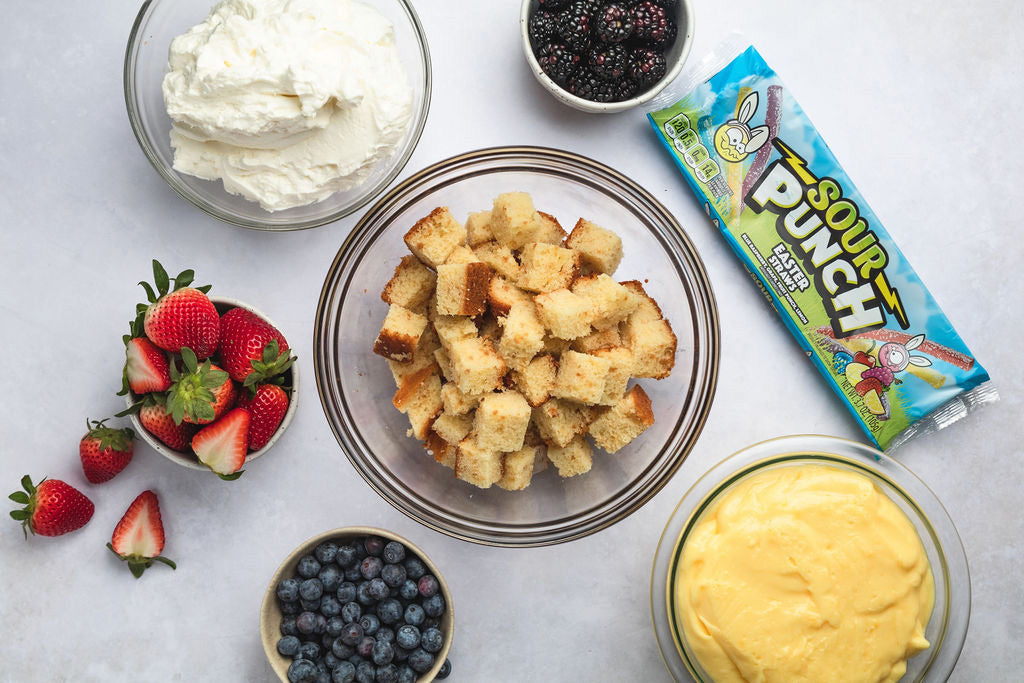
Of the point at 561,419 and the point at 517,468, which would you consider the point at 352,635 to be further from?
the point at 561,419

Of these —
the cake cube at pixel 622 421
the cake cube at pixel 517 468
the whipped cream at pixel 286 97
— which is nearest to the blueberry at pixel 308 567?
the cake cube at pixel 517 468

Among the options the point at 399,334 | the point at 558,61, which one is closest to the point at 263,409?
the point at 399,334

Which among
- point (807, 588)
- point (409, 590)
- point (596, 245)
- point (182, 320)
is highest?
point (182, 320)

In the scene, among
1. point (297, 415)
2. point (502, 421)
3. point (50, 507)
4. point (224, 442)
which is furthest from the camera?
point (297, 415)

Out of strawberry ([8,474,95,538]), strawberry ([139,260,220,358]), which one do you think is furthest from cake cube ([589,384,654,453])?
strawberry ([8,474,95,538])

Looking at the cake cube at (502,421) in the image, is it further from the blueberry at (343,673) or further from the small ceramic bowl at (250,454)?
the blueberry at (343,673)

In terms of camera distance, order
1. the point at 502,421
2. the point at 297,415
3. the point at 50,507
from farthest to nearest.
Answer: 1. the point at 297,415
2. the point at 50,507
3. the point at 502,421

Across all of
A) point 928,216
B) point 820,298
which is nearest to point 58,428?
point 820,298
